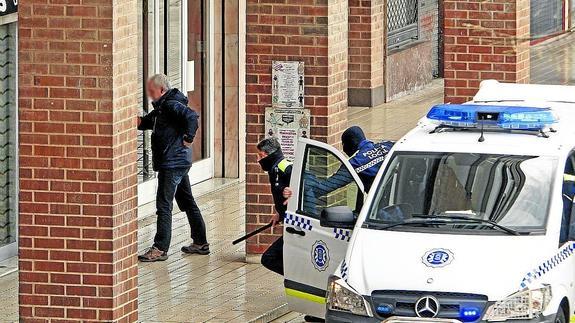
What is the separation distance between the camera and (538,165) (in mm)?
11258

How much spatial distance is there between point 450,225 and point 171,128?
5053 millimetres

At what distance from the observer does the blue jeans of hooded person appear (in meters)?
15.5

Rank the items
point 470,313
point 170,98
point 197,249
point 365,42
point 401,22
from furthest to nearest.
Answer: point 401,22, point 365,42, point 197,249, point 170,98, point 470,313

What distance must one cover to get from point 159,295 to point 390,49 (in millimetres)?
12881

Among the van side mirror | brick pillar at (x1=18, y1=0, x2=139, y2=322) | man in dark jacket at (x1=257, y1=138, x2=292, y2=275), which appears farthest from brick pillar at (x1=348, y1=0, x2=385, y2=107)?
the van side mirror

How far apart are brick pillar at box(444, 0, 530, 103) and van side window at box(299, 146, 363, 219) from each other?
3.91 m

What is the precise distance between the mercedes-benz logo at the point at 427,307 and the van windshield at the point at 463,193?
0.69 m

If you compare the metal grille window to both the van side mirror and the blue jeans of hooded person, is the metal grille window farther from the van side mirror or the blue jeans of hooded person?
the van side mirror

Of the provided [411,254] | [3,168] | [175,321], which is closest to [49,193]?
[175,321]

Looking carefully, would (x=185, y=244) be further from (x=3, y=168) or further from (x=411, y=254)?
(x=411, y=254)

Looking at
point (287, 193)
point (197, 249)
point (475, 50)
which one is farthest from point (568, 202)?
point (197, 249)

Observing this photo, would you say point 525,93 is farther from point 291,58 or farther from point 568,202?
point 291,58

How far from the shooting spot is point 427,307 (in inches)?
407

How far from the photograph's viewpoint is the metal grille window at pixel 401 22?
26.5 metres
